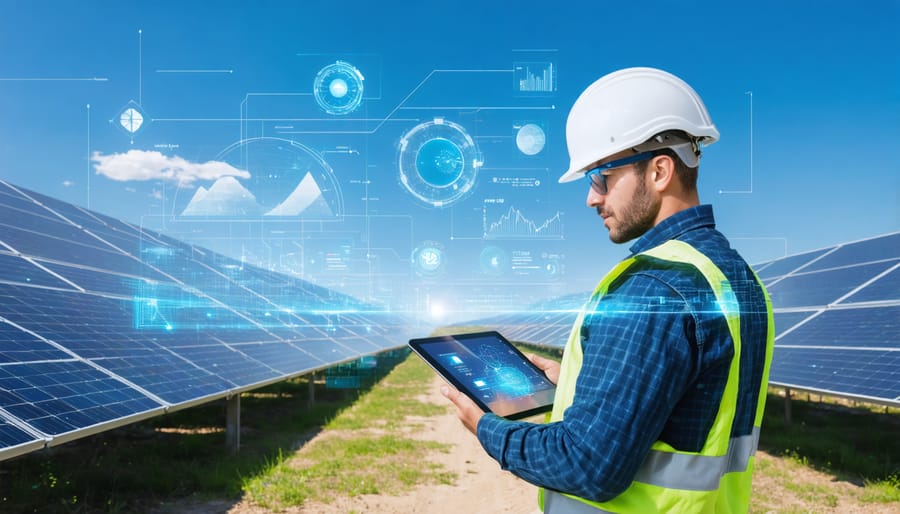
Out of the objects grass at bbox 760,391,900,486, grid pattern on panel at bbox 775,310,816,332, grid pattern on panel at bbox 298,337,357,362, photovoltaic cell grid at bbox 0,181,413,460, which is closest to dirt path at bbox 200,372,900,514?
grass at bbox 760,391,900,486

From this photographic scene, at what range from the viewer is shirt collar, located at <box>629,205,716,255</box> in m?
1.98

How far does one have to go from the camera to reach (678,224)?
1.98 metres

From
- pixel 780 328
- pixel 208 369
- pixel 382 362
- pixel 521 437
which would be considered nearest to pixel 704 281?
pixel 521 437

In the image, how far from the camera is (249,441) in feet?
35.4

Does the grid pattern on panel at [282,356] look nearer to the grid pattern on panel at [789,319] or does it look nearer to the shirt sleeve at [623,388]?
the shirt sleeve at [623,388]

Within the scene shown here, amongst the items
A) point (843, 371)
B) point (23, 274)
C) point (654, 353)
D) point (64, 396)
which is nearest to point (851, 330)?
point (843, 371)

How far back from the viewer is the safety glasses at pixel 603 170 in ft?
6.73

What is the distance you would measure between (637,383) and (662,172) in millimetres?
769

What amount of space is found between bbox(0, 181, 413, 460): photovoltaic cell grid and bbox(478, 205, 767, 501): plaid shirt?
13.3ft

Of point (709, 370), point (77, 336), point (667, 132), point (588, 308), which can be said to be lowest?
point (77, 336)

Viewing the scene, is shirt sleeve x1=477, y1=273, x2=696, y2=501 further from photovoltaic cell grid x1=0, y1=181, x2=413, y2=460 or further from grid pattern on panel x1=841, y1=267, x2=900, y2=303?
grid pattern on panel x1=841, y1=267, x2=900, y2=303

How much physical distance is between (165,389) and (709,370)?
6.50 meters

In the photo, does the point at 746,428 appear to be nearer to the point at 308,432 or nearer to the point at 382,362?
the point at 308,432

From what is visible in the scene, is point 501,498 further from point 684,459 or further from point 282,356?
point 684,459
